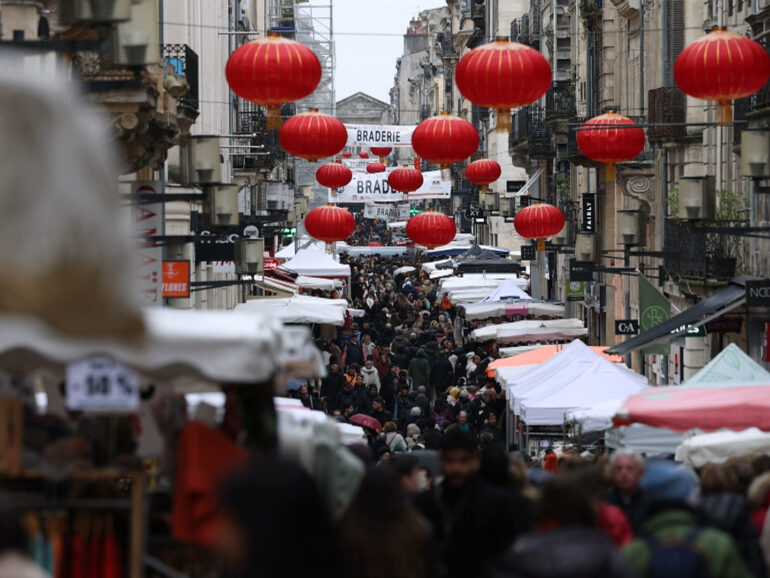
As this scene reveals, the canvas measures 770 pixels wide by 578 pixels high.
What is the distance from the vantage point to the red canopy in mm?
12023

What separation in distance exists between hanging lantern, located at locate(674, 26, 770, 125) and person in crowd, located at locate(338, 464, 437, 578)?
344 inches

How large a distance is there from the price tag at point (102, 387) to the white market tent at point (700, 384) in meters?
6.95

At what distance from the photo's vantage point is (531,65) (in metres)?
14.5

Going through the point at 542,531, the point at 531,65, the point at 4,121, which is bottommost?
the point at 542,531

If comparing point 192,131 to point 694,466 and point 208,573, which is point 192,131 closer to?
point 694,466

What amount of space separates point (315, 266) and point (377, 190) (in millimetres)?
2796

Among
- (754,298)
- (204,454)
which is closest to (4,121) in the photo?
(204,454)

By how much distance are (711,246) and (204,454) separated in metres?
15.5

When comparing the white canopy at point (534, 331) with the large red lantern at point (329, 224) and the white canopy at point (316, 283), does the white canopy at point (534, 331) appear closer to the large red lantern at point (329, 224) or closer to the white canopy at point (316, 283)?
the large red lantern at point (329, 224)

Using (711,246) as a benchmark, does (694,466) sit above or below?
below

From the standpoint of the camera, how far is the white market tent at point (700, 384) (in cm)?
1298

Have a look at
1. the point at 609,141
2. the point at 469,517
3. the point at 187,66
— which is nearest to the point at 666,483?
the point at 469,517

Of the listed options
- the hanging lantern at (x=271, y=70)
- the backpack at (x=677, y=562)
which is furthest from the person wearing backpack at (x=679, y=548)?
the hanging lantern at (x=271, y=70)

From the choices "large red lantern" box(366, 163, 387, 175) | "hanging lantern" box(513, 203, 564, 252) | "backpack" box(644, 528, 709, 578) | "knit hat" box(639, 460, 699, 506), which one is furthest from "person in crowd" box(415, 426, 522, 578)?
"large red lantern" box(366, 163, 387, 175)
